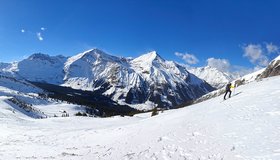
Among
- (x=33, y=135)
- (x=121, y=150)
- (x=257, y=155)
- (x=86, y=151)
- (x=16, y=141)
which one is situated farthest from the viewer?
(x=33, y=135)

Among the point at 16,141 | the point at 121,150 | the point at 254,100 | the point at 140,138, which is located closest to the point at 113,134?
the point at 140,138

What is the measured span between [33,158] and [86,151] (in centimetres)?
479

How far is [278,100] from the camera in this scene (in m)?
31.1

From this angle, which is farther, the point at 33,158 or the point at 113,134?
the point at 113,134

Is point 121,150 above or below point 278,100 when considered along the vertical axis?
below

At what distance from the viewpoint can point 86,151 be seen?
29.3 metres

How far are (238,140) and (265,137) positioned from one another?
1886mm

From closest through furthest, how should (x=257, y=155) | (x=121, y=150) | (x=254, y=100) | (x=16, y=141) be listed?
(x=257, y=155)
(x=121, y=150)
(x=254, y=100)
(x=16, y=141)

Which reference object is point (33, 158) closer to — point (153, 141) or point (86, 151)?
point (86, 151)

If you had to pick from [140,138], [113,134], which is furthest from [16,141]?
[140,138]

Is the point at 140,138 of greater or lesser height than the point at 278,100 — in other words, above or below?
below

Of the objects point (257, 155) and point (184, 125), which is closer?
point (257, 155)

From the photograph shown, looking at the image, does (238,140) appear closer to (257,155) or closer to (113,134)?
(257,155)

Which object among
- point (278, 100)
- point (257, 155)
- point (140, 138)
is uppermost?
point (278, 100)
